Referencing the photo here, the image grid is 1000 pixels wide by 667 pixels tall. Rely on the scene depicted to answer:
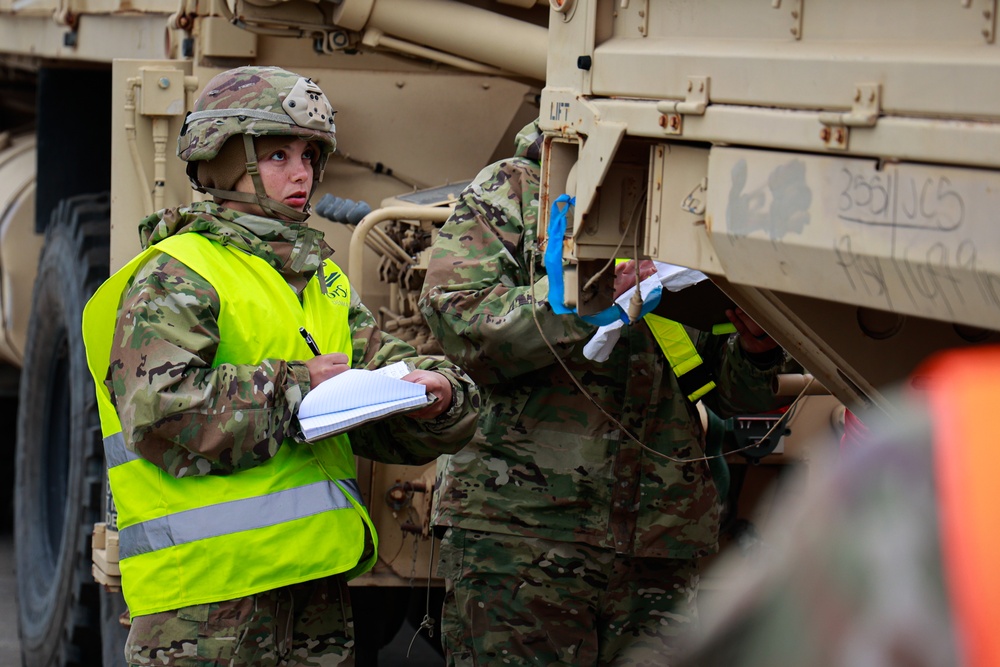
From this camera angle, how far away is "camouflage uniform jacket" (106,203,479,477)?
2.68m

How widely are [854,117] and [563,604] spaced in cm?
171

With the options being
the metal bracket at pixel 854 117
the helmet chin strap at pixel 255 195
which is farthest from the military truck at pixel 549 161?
the helmet chin strap at pixel 255 195

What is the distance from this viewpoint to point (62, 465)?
18.8 feet

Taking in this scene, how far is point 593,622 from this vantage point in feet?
11.0

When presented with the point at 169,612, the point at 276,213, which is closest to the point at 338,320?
the point at 276,213

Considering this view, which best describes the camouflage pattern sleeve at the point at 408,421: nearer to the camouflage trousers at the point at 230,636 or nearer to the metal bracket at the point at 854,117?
the camouflage trousers at the point at 230,636

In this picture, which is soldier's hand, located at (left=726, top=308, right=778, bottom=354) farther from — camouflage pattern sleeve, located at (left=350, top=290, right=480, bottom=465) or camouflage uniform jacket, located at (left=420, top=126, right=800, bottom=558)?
camouflage pattern sleeve, located at (left=350, top=290, right=480, bottom=465)

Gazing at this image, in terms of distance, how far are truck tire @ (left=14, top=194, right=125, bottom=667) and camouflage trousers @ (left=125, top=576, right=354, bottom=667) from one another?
193cm

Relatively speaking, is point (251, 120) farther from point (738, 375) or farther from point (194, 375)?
point (738, 375)

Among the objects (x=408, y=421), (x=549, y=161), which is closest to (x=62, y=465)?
(x=408, y=421)

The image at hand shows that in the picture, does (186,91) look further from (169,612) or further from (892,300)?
(892,300)

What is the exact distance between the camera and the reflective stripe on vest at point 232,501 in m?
2.77

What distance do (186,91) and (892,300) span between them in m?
2.86

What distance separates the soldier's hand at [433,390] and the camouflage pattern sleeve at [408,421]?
0.04 meters
